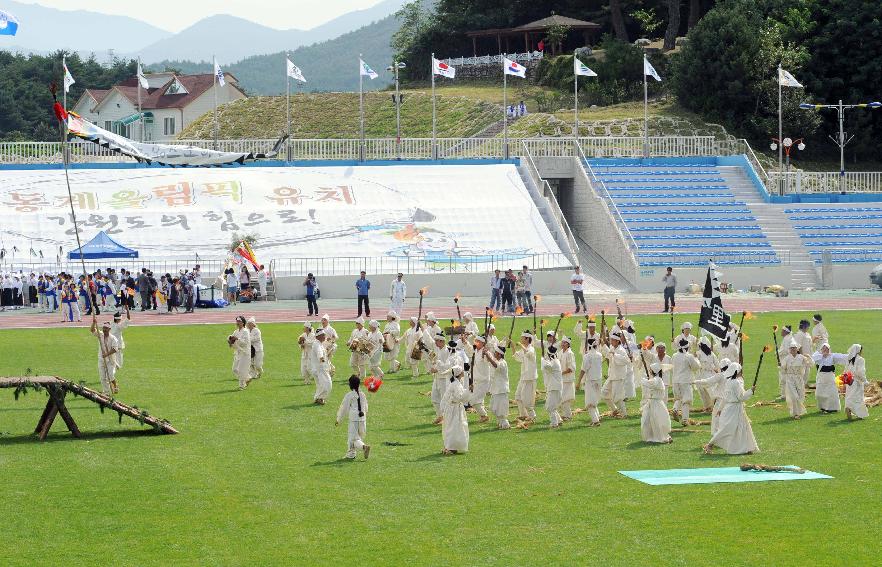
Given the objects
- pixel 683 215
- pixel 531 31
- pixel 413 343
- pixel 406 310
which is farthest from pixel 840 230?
pixel 531 31

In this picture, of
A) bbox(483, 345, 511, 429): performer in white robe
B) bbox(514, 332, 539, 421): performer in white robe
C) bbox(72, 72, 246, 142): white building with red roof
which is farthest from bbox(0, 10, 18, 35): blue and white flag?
bbox(72, 72, 246, 142): white building with red roof

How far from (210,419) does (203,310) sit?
2030 centimetres

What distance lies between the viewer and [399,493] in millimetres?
17297

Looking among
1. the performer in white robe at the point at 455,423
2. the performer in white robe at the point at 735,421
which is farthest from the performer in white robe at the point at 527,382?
the performer in white robe at the point at 735,421

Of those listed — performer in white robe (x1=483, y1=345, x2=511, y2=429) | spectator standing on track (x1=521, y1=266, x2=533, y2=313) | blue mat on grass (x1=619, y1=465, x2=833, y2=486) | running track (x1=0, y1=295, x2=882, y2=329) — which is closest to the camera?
blue mat on grass (x1=619, y1=465, x2=833, y2=486)

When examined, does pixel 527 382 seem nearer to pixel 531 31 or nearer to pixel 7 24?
pixel 7 24

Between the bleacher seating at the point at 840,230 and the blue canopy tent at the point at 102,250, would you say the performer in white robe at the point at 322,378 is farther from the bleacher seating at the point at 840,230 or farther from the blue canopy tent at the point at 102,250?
the bleacher seating at the point at 840,230

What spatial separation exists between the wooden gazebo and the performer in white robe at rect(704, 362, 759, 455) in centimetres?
6247

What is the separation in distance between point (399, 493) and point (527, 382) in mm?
6399

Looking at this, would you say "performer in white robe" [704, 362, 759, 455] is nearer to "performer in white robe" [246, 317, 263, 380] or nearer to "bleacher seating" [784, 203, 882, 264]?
"performer in white robe" [246, 317, 263, 380]

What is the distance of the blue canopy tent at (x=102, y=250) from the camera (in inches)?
1757

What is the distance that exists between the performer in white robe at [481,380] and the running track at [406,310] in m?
15.5

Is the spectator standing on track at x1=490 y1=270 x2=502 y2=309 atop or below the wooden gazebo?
below

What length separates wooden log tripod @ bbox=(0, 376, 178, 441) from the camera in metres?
21.2
